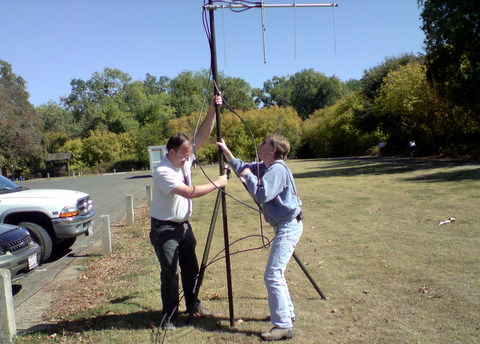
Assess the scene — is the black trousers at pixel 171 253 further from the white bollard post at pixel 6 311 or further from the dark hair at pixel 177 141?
the white bollard post at pixel 6 311

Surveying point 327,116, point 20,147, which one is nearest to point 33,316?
point 20,147

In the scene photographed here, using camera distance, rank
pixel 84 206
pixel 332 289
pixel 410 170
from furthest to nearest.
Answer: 1. pixel 410 170
2. pixel 84 206
3. pixel 332 289

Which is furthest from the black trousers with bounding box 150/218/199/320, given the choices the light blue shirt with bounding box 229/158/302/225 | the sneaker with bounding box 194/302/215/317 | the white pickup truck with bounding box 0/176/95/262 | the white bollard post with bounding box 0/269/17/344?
the white pickup truck with bounding box 0/176/95/262

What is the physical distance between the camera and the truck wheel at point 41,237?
7922mm

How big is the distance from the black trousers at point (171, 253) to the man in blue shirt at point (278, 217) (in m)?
0.90

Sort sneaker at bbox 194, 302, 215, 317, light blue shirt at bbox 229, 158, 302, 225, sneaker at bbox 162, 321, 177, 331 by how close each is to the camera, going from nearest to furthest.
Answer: light blue shirt at bbox 229, 158, 302, 225 → sneaker at bbox 162, 321, 177, 331 → sneaker at bbox 194, 302, 215, 317

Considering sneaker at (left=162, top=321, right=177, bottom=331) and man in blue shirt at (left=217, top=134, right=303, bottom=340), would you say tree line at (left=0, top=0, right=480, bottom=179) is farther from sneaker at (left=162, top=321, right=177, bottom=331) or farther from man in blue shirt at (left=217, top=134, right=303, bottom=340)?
sneaker at (left=162, top=321, right=177, bottom=331)

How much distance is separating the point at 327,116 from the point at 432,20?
39509mm

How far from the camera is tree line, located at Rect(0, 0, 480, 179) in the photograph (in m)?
23.4

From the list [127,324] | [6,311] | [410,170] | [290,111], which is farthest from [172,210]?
[290,111]

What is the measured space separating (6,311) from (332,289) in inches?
149

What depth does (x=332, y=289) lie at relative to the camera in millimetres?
5641

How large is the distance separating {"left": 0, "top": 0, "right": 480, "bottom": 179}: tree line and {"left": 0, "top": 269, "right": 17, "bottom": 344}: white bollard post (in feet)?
8.23

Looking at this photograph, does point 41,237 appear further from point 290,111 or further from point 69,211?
point 290,111
